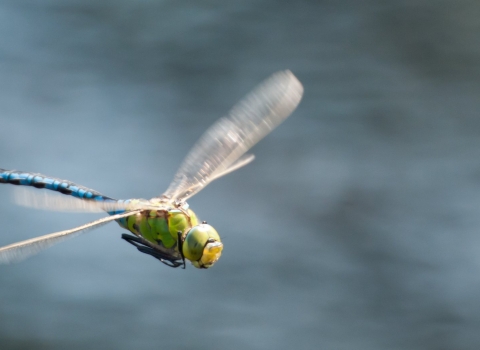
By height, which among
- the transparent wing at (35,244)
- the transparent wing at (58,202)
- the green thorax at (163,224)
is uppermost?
the transparent wing at (58,202)

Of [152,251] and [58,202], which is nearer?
[152,251]

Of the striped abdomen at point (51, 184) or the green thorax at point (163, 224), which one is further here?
the striped abdomen at point (51, 184)

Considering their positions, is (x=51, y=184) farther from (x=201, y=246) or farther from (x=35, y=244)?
(x=201, y=246)

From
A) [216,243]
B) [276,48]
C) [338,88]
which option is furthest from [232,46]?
[216,243]

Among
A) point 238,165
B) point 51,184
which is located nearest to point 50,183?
point 51,184

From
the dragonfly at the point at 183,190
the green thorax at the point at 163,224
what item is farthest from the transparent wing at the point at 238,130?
the green thorax at the point at 163,224

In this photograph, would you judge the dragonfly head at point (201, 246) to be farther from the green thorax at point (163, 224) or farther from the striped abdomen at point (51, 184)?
the striped abdomen at point (51, 184)

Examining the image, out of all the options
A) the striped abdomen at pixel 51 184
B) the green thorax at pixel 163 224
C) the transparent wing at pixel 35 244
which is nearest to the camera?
the transparent wing at pixel 35 244
